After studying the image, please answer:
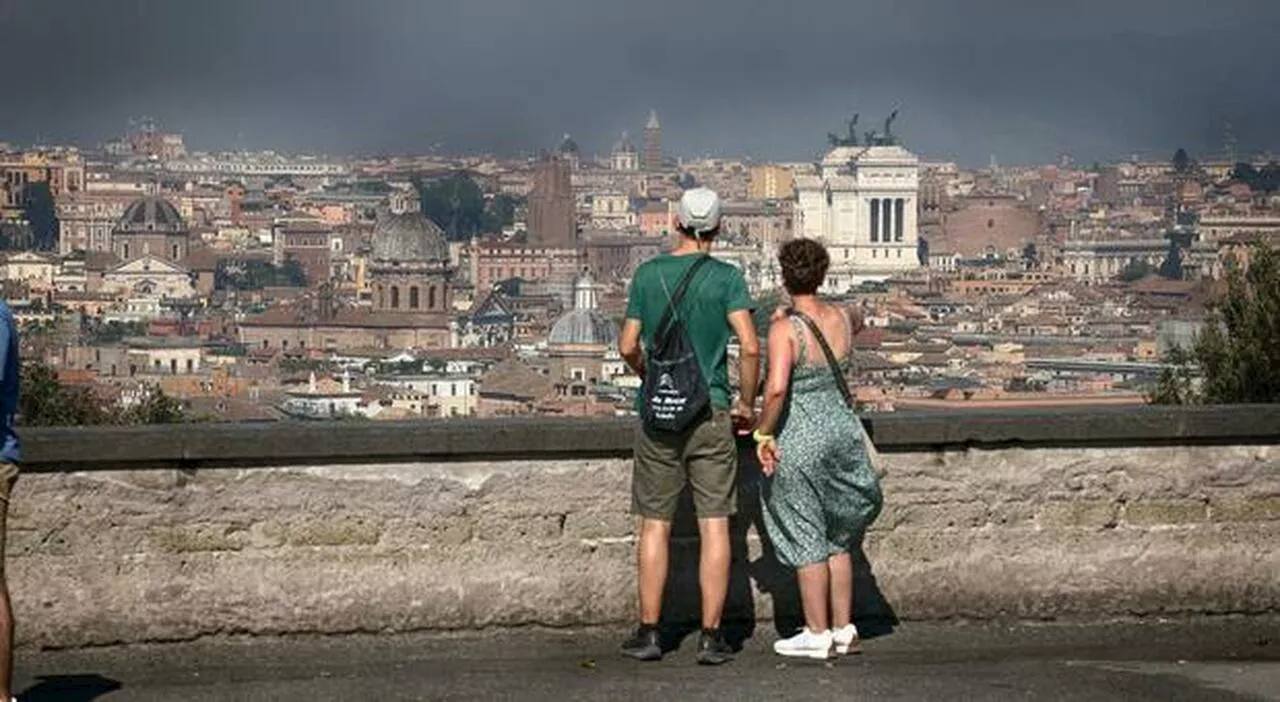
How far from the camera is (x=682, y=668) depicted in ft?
17.9

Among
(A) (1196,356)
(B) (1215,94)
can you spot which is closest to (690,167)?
(B) (1215,94)

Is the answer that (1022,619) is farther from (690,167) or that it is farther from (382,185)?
(690,167)

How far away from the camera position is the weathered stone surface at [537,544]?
560 centimetres

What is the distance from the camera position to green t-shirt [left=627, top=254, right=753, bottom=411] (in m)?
5.47

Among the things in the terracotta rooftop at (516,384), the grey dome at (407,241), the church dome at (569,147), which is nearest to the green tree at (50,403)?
the terracotta rooftop at (516,384)

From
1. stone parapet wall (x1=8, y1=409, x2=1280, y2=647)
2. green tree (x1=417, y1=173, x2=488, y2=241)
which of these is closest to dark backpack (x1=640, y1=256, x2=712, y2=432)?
stone parapet wall (x1=8, y1=409, x2=1280, y2=647)

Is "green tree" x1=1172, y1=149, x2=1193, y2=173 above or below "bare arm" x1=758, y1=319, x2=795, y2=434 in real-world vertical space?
above

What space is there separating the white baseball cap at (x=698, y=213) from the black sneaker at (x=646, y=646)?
75 cm

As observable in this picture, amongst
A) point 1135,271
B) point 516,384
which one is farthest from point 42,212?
point 516,384

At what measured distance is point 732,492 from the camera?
5.54 meters

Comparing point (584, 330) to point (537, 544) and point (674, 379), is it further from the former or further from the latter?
point (674, 379)

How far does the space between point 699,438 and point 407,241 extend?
94110 millimetres

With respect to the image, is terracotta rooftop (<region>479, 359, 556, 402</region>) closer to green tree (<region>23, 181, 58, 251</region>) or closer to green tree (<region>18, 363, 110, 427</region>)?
green tree (<region>18, 363, 110, 427</region>)

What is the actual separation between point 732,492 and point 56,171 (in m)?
135
